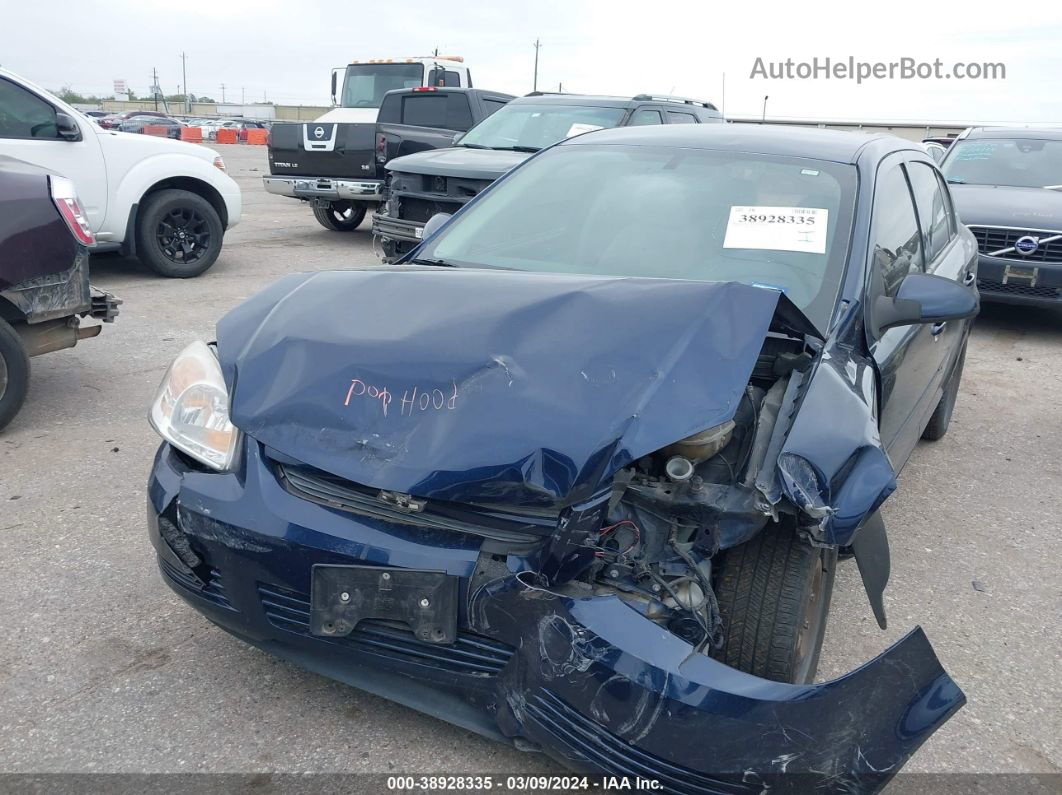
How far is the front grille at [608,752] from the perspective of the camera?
185 cm

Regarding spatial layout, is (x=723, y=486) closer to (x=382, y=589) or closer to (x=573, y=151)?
(x=382, y=589)

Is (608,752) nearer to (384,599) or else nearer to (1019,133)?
(384,599)

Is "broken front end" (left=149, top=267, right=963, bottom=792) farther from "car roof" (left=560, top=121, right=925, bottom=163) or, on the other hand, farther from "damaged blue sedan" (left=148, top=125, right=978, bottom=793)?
"car roof" (left=560, top=121, right=925, bottom=163)

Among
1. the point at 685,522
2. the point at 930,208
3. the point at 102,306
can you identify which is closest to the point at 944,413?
the point at 930,208

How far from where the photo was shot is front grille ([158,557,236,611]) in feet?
7.61

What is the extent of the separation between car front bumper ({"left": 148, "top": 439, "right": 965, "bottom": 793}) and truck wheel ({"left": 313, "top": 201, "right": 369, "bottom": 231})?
9.93 metres

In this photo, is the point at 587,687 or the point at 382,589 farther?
the point at 382,589

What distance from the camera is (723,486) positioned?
215cm

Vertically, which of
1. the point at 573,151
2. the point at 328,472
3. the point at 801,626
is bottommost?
the point at 801,626

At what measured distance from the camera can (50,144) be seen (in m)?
7.25

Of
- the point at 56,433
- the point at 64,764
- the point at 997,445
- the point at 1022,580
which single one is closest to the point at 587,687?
the point at 64,764

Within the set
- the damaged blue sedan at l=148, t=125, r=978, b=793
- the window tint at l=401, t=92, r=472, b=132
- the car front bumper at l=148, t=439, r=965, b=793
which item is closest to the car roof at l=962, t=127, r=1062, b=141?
the window tint at l=401, t=92, r=472, b=132

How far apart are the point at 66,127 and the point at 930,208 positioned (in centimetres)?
619

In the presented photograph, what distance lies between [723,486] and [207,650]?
5.40 feet
